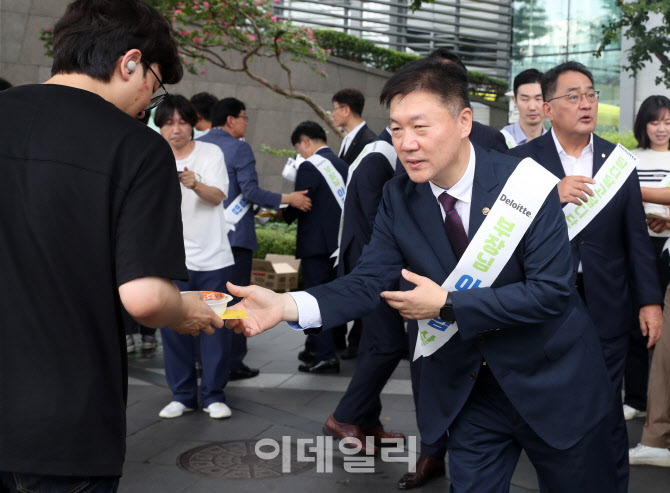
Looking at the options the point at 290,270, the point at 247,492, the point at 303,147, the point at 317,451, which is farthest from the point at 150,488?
the point at 290,270

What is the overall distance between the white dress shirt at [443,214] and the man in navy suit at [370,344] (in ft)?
6.17

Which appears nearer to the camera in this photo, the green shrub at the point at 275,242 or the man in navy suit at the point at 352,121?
the man in navy suit at the point at 352,121

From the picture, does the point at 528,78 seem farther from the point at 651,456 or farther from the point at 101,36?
the point at 101,36

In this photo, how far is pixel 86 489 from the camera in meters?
2.03

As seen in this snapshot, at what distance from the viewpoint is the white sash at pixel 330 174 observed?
6.88 metres

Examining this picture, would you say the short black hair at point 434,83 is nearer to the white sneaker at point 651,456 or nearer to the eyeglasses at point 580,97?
the eyeglasses at point 580,97

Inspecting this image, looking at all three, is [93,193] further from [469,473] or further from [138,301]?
[469,473]

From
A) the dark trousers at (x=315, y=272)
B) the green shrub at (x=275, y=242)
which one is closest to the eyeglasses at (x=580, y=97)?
the dark trousers at (x=315, y=272)

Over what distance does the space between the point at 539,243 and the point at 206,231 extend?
328 cm

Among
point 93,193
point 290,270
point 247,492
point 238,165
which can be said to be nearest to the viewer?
point 93,193

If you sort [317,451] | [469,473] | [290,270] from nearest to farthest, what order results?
1. [469,473]
2. [317,451]
3. [290,270]

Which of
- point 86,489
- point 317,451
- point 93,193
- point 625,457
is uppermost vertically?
point 93,193

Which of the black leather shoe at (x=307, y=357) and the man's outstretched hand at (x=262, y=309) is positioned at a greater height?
the man's outstretched hand at (x=262, y=309)

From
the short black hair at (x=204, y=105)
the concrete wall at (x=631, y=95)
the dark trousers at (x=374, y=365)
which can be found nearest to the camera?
the dark trousers at (x=374, y=365)
